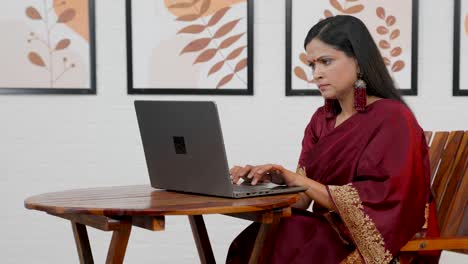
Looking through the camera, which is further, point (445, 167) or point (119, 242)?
point (445, 167)

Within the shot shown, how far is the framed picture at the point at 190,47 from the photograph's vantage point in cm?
333

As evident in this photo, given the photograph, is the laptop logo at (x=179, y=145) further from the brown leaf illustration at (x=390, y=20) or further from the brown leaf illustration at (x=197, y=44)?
the brown leaf illustration at (x=390, y=20)

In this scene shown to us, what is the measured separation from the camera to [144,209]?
1675 millimetres

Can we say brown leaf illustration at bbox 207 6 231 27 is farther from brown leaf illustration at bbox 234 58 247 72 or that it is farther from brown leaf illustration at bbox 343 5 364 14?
brown leaf illustration at bbox 343 5 364 14

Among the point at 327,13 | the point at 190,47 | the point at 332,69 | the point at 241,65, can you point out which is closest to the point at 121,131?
the point at 190,47

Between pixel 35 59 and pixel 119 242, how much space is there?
1.81 m

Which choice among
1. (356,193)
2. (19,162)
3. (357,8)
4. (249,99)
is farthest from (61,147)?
(356,193)

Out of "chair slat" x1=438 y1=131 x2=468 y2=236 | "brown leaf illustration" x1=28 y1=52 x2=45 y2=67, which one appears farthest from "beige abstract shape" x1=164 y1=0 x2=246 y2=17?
"chair slat" x1=438 y1=131 x2=468 y2=236

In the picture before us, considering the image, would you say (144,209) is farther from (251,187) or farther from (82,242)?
(82,242)

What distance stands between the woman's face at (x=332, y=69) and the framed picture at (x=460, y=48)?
132 centimetres

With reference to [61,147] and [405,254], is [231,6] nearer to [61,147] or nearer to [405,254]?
[61,147]

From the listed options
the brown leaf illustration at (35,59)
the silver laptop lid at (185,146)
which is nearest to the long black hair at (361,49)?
the silver laptop lid at (185,146)

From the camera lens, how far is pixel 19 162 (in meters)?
3.38

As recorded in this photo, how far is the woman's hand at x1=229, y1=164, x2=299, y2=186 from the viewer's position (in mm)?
2033
